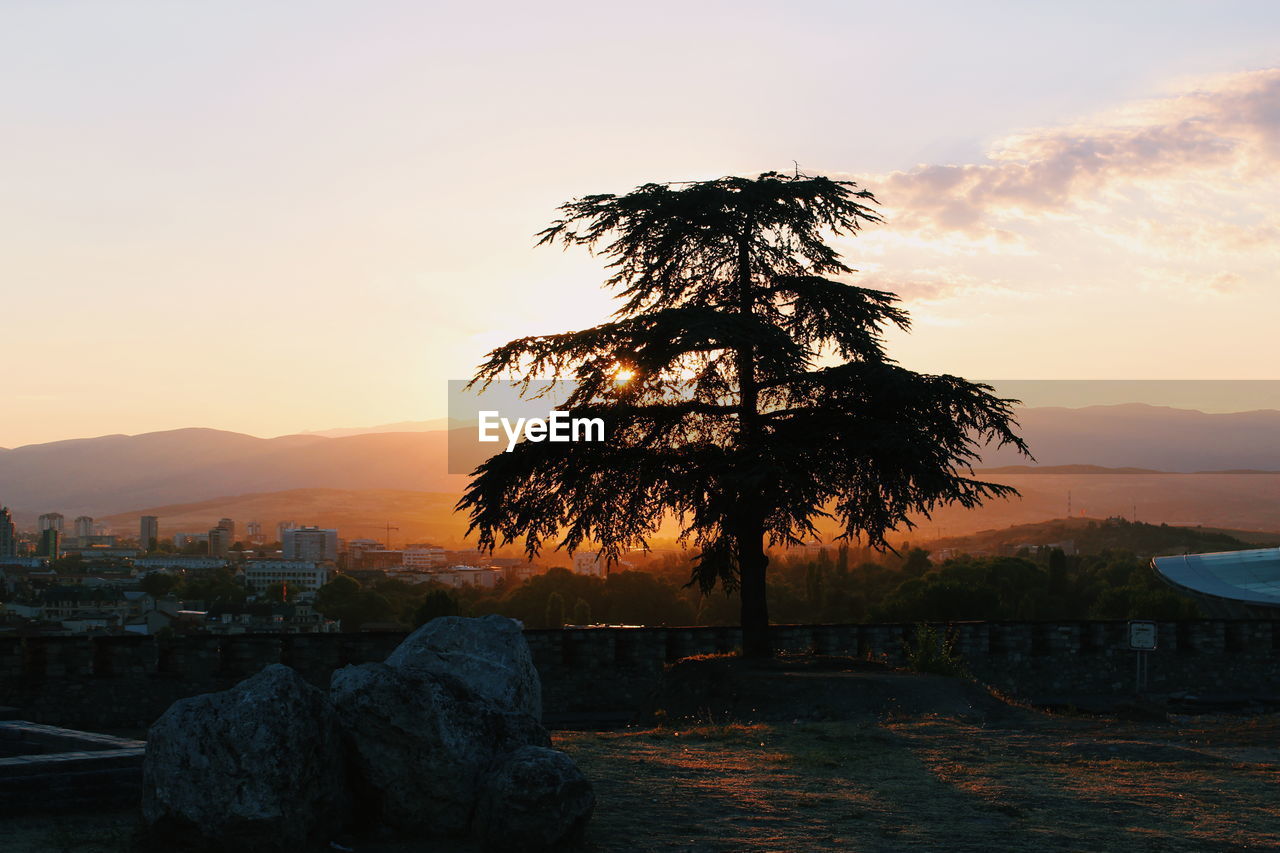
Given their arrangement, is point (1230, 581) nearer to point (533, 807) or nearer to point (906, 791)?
point (906, 791)

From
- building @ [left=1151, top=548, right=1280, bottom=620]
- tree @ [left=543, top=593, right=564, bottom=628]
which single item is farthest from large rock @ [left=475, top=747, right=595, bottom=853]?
tree @ [left=543, top=593, right=564, bottom=628]

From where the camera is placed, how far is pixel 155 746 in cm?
923

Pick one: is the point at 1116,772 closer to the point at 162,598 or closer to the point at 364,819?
the point at 364,819

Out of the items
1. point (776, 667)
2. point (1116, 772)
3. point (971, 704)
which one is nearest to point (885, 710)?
point (971, 704)

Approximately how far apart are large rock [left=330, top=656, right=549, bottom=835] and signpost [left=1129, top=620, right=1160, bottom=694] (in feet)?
70.5

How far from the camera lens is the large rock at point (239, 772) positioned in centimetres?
902

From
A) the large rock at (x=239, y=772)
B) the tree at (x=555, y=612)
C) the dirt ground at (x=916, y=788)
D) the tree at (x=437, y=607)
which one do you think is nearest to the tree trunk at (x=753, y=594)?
the dirt ground at (x=916, y=788)

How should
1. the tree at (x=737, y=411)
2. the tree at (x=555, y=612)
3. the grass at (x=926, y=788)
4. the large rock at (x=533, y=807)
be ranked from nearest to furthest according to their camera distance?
the large rock at (x=533, y=807) → the grass at (x=926, y=788) → the tree at (x=737, y=411) → the tree at (x=555, y=612)

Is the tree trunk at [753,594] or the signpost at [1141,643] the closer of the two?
the tree trunk at [753,594]

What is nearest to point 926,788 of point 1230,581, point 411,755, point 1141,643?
point 411,755

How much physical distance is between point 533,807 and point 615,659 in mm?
17076

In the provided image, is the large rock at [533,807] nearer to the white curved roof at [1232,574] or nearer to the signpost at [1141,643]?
the signpost at [1141,643]

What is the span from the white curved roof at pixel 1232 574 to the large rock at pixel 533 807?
197 feet

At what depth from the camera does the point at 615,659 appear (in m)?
26.1
